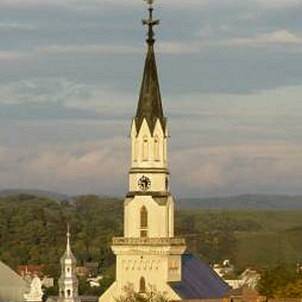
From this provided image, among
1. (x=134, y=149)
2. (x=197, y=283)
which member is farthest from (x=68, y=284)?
(x=134, y=149)

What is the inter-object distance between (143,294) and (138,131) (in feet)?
29.9

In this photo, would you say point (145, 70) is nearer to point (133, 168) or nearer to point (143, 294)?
point (133, 168)

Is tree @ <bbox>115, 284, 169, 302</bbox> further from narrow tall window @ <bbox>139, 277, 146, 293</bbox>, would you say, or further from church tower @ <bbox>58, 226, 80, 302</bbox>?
church tower @ <bbox>58, 226, 80, 302</bbox>

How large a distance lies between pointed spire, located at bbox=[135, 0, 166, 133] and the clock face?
105 inches

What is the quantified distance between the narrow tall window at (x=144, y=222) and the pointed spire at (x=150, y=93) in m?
4.41

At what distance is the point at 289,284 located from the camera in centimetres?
10525

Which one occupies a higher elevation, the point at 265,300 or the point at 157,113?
the point at 157,113

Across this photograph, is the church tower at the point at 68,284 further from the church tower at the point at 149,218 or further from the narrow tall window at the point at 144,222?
the narrow tall window at the point at 144,222

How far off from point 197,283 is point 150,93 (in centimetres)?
1151

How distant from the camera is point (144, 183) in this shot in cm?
10881

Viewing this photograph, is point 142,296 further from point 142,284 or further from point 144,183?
point 144,183

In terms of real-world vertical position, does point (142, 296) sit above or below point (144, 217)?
below

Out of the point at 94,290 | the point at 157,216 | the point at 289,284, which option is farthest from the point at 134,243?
the point at 94,290

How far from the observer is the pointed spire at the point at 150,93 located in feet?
357
